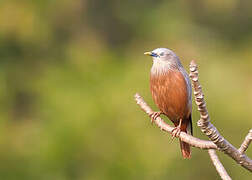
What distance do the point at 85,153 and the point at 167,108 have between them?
19.4ft

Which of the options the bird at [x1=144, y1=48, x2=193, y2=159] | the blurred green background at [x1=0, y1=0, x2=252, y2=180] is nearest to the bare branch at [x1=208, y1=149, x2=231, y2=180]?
the bird at [x1=144, y1=48, x2=193, y2=159]

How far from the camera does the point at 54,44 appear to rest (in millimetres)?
14742

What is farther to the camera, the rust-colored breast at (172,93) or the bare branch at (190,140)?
the rust-colored breast at (172,93)

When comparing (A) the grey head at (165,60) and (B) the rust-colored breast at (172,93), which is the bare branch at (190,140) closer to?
(B) the rust-colored breast at (172,93)

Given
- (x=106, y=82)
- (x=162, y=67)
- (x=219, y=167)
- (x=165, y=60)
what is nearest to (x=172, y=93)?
(x=162, y=67)

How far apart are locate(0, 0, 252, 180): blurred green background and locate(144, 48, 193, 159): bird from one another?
4.28 meters

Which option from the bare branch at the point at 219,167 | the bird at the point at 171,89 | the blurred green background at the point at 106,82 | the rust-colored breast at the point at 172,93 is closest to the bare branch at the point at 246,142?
the bare branch at the point at 219,167

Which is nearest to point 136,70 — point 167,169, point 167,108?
point 167,169

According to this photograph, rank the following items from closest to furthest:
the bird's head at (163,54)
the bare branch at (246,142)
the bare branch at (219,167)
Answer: the bare branch at (246,142) → the bare branch at (219,167) → the bird's head at (163,54)

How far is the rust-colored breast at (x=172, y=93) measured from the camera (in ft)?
17.6

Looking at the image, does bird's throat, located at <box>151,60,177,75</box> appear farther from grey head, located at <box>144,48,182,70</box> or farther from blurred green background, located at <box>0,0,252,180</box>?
blurred green background, located at <box>0,0,252,180</box>

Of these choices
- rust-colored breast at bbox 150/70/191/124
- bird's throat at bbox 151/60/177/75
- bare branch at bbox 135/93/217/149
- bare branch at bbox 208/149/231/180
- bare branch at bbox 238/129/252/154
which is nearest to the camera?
bare branch at bbox 238/129/252/154

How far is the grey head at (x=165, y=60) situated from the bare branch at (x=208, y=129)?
1.73 meters

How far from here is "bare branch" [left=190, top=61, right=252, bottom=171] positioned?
3654 millimetres
